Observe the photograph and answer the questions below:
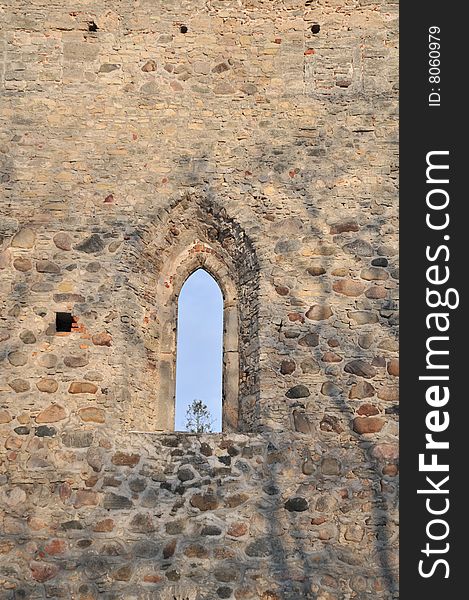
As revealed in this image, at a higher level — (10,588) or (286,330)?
(286,330)

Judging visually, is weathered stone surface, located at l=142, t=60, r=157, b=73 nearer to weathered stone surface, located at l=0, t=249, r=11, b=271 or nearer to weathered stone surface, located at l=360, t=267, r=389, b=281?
weathered stone surface, located at l=0, t=249, r=11, b=271

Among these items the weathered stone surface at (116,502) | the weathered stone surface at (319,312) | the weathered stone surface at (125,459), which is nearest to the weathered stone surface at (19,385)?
the weathered stone surface at (125,459)

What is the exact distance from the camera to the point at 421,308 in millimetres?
6258

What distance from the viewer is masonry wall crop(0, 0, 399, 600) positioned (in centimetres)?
584

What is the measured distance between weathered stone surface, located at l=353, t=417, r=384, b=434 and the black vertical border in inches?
6.7

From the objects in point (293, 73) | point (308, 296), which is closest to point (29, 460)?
point (308, 296)

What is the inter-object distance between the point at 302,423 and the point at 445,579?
4.65ft

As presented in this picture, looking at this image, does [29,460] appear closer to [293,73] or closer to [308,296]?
[308,296]

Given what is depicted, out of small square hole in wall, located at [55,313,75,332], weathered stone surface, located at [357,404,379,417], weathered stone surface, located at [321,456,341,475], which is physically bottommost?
weathered stone surface, located at [321,456,341,475]

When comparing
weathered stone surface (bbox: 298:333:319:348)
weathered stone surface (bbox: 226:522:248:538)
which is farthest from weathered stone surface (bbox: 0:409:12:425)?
weathered stone surface (bbox: 298:333:319:348)

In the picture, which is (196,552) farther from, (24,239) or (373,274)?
(24,239)

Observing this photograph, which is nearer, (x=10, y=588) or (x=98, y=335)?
(x=10, y=588)

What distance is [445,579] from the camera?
18.4ft

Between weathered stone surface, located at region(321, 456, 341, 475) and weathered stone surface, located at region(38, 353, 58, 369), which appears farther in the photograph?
weathered stone surface, located at region(38, 353, 58, 369)
